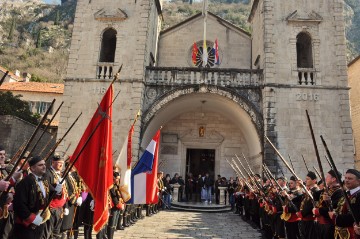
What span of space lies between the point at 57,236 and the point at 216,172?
14265mm

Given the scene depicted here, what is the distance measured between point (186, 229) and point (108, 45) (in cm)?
1243

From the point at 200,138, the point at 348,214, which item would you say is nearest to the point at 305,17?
the point at 200,138

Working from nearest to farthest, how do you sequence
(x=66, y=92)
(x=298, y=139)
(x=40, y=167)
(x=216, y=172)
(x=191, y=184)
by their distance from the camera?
(x=40, y=167) < (x=298, y=139) < (x=66, y=92) < (x=191, y=184) < (x=216, y=172)

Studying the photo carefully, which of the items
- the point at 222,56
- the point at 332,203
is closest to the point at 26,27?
the point at 222,56

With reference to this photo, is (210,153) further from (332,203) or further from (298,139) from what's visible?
(332,203)

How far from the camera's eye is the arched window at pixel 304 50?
17156 millimetres

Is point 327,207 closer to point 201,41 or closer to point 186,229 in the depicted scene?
point 186,229

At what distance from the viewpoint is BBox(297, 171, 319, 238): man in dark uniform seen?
609 centimetres

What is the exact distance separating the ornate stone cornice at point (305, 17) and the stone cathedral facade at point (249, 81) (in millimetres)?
51

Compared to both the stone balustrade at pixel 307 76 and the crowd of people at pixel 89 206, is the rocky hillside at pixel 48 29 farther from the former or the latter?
the crowd of people at pixel 89 206

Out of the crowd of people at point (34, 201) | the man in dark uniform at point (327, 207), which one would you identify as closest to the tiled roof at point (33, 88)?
the crowd of people at point (34, 201)

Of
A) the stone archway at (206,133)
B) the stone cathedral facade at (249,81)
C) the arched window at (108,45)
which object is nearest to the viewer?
the stone cathedral facade at (249,81)

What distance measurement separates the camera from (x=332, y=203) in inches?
197

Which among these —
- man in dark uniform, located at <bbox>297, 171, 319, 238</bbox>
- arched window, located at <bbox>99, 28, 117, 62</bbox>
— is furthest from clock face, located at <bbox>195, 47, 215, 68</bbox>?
man in dark uniform, located at <bbox>297, 171, 319, 238</bbox>
